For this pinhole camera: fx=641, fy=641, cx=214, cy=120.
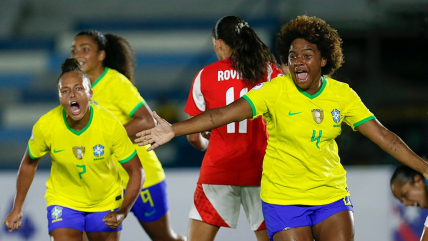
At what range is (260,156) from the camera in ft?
13.1

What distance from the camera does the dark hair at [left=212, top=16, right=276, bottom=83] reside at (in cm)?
393

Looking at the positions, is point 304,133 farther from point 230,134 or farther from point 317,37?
point 230,134

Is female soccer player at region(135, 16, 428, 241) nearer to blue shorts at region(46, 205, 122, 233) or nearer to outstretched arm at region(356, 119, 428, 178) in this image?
outstretched arm at region(356, 119, 428, 178)

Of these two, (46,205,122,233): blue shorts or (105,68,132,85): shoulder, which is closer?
(46,205,122,233): blue shorts

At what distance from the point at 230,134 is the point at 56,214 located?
1166 mm

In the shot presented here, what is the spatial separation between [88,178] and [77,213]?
0.75ft

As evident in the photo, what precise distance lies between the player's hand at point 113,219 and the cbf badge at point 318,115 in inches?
53.4

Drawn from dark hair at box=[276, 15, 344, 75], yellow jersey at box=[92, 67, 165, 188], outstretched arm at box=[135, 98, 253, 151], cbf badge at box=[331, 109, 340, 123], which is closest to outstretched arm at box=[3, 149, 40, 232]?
yellow jersey at box=[92, 67, 165, 188]

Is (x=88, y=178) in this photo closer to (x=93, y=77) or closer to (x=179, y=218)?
(x=93, y=77)

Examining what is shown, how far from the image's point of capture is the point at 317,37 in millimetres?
3381

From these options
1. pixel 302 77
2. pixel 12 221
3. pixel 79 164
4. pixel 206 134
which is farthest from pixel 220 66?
pixel 12 221

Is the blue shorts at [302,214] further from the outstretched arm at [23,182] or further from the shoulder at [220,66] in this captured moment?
the outstretched arm at [23,182]

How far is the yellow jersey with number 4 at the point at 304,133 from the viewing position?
3275 millimetres

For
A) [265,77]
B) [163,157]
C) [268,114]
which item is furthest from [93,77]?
[163,157]
